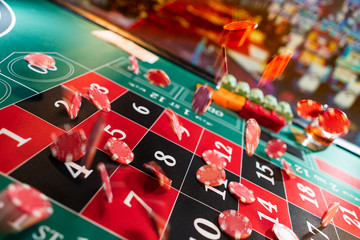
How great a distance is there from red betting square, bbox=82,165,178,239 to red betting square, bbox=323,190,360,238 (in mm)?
2299

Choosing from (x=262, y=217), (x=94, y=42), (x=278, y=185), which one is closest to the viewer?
(x=262, y=217)

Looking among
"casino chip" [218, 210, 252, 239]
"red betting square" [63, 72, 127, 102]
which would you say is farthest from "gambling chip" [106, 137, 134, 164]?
"casino chip" [218, 210, 252, 239]

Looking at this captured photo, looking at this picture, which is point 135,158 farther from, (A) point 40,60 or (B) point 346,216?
(B) point 346,216

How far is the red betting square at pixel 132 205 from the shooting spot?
184cm

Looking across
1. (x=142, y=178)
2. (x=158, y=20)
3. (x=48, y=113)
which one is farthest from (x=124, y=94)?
(x=158, y=20)

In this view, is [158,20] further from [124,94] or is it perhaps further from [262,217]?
[262,217]

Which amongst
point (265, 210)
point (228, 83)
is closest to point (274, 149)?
point (265, 210)

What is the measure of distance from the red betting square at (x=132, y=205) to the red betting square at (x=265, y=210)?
2.91ft

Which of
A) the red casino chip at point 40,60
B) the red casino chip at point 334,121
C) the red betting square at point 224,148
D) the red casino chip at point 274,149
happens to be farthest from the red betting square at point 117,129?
the red casino chip at point 334,121

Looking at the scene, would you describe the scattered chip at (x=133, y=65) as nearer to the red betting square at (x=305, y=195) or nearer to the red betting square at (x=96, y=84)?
the red betting square at (x=96, y=84)

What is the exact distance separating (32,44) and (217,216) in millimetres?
3692

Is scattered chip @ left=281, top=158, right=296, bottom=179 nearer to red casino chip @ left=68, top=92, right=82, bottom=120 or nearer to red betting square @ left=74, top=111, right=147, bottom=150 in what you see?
red betting square @ left=74, top=111, right=147, bottom=150

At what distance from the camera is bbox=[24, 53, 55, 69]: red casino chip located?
309 centimetres

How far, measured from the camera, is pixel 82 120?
106 inches
